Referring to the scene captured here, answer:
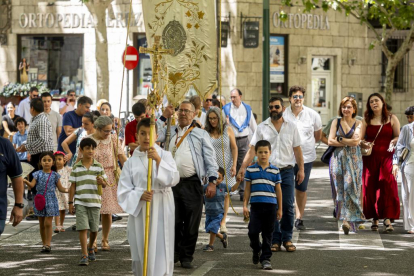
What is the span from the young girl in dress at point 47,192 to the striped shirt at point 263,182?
2.51 meters

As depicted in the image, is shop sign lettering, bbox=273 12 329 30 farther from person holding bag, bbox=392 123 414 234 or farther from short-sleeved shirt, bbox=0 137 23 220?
short-sleeved shirt, bbox=0 137 23 220

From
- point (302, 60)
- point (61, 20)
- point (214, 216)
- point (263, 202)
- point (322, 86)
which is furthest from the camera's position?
point (322, 86)

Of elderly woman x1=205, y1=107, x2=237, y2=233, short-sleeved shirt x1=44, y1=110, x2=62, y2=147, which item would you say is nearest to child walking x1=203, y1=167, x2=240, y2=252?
elderly woman x1=205, y1=107, x2=237, y2=233

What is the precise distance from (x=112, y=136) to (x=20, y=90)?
54.5ft

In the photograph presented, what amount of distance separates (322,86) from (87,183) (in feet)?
75.7

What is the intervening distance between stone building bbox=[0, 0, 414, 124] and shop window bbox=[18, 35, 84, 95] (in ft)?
0.12

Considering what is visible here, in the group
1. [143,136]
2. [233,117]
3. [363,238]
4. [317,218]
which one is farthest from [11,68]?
[143,136]

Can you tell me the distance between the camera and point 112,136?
36.6 ft

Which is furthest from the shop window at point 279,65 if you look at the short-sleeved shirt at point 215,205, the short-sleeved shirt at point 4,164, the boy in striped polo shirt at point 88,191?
the short-sleeved shirt at point 4,164

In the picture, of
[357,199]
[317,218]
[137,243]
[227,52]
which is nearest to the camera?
[137,243]

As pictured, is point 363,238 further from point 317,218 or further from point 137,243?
point 137,243

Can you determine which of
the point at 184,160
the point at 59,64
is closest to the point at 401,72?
the point at 59,64

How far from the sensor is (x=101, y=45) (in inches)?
1029

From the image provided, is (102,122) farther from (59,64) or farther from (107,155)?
(59,64)
